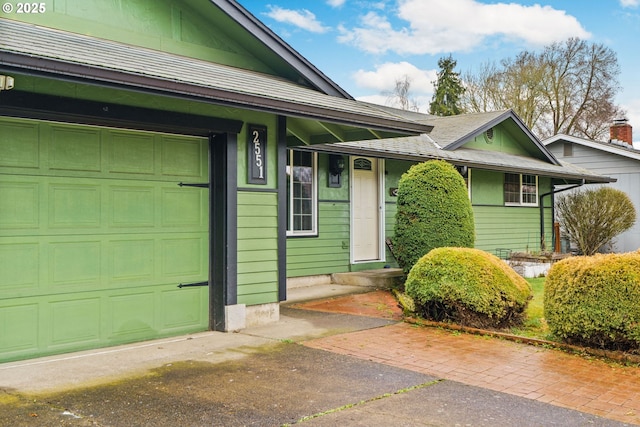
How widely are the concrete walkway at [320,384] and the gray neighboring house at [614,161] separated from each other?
15.1 metres

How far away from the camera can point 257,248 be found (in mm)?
6883

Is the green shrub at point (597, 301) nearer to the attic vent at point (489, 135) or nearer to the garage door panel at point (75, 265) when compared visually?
the garage door panel at point (75, 265)

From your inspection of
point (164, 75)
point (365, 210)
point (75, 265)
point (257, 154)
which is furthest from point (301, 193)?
point (75, 265)

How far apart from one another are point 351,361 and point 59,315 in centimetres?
280

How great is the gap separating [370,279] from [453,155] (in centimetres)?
425

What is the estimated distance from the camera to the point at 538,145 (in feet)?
54.3

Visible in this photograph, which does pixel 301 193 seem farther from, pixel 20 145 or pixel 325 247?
pixel 20 145

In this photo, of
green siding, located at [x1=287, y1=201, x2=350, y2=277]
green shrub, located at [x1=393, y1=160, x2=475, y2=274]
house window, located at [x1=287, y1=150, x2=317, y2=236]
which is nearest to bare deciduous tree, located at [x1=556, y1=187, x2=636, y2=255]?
green shrub, located at [x1=393, y1=160, x2=475, y2=274]

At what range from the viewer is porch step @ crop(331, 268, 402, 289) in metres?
10.5

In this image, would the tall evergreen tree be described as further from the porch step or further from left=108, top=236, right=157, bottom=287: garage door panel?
left=108, top=236, right=157, bottom=287: garage door panel

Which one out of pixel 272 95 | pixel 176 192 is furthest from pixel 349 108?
pixel 176 192

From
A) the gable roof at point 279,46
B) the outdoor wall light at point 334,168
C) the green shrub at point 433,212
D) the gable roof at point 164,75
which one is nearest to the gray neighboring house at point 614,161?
the green shrub at point 433,212

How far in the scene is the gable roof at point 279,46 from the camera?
7066 mm

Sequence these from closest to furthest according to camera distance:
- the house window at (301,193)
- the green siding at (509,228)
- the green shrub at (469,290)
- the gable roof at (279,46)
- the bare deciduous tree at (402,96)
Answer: the green shrub at (469,290)
the gable roof at (279,46)
the house window at (301,193)
the green siding at (509,228)
the bare deciduous tree at (402,96)
